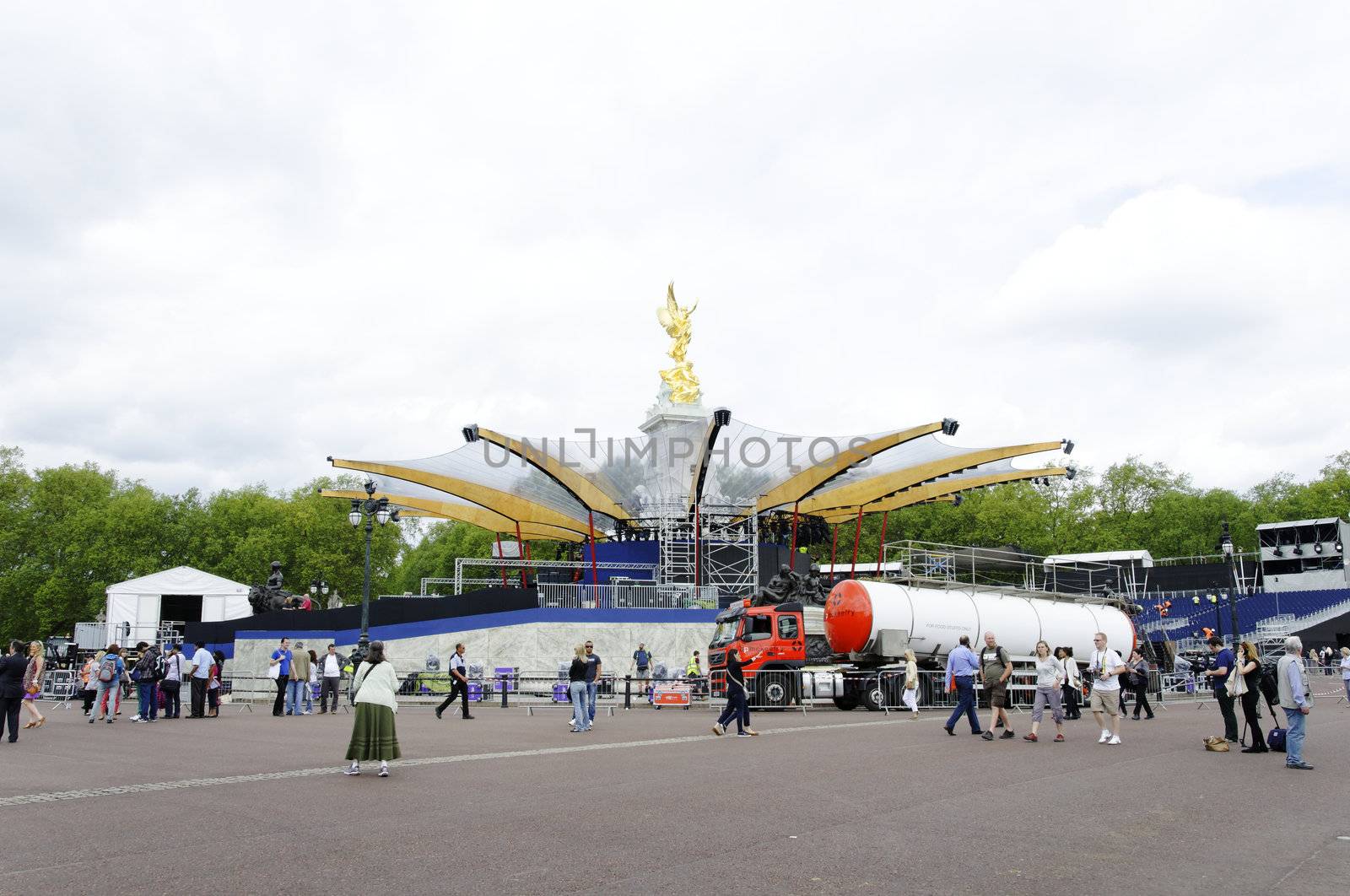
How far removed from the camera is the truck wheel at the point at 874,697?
2473 centimetres

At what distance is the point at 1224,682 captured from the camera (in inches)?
599

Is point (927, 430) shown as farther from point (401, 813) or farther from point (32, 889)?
point (32, 889)

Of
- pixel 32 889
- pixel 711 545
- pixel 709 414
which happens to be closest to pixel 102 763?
pixel 32 889

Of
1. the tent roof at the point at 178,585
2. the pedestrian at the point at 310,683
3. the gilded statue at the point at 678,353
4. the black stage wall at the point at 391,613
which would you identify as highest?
the gilded statue at the point at 678,353

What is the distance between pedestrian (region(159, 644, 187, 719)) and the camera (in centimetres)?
2175

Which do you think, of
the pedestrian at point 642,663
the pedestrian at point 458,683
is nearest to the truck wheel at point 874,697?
the pedestrian at point 642,663

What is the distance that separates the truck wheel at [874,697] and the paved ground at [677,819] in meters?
9.14

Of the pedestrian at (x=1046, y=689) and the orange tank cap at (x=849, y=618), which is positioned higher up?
the orange tank cap at (x=849, y=618)

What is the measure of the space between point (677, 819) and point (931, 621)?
1875cm

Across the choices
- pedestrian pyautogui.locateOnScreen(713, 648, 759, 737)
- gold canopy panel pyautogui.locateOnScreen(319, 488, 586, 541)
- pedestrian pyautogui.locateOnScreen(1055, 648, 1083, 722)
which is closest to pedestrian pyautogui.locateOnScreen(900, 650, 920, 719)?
pedestrian pyautogui.locateOnScreen(1055, 648, 1083, 722)

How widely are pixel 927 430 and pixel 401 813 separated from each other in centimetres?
3222

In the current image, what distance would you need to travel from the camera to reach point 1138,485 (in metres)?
83.8

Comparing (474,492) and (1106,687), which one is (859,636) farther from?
(474,492)

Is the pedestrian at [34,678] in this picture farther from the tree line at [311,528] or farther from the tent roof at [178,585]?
the tree line at [311,528]
